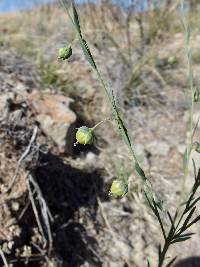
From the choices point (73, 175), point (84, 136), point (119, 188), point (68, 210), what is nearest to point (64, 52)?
point (84, 136)

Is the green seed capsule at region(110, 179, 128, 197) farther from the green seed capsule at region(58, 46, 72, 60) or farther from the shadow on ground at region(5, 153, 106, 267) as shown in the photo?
the shadow on ground at region(5, 153, 106, 267)

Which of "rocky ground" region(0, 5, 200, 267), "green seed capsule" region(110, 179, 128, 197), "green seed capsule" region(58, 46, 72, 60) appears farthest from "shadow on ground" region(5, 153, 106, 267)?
"green seed capsule" region(58, 46, 72, 60)

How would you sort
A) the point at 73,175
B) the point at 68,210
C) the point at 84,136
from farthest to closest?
the point at 73,175 → the point at 68,210 → the point at 84,136

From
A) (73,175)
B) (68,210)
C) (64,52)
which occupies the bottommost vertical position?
(68,210)

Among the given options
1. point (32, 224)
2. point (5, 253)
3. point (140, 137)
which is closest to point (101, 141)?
point (140, 137)

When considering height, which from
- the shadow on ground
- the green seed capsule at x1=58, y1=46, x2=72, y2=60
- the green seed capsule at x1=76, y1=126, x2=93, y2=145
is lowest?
the shadow on ground

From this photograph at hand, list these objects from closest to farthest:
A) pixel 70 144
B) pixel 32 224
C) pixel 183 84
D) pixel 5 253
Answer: pixel 5 253 < pixel 32 224 < pixel 70 144 < pixel 183 84

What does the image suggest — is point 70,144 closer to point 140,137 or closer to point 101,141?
point 101,141

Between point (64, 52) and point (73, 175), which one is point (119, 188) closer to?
point (64, 52)
